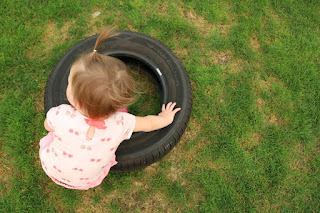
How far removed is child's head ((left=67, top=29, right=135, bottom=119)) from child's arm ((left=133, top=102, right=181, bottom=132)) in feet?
2.07

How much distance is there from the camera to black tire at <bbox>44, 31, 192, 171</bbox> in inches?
110

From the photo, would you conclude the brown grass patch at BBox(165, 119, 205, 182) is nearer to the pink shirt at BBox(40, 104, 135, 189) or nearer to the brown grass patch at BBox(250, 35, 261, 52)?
the pink shirt at BBox(40, 104, 135, 189)

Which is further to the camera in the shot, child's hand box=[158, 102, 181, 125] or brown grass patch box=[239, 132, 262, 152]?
brown grass patch box=[239, 132, 262, 152]

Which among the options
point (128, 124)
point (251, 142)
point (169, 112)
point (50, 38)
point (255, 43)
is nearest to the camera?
point (128, 124)

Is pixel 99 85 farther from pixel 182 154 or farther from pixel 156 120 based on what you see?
pixel 182 154

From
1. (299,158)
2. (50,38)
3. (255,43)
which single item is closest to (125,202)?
(299,158)

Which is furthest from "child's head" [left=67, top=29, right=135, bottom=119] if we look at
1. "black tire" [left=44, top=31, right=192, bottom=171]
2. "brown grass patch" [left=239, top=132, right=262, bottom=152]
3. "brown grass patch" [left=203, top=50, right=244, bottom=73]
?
"brown grass patch" [left=203, top=50, right=244, bottom=73]

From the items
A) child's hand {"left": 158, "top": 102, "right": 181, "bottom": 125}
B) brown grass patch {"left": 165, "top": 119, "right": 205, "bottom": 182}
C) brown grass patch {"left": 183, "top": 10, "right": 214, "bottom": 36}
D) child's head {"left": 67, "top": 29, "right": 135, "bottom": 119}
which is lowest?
brown grass patch {"left": 165, "top": 119, "right": 205, "bottom": 182}

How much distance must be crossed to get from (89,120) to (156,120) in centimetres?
90

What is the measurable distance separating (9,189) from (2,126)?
32.1 inches

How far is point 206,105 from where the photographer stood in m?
3.62

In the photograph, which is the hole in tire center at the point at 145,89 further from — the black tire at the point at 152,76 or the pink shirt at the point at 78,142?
the pink shirt at the point at 78,142

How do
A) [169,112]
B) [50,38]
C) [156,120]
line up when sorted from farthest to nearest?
[50,38], [169,112], [156,120]

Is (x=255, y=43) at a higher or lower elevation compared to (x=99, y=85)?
lower
